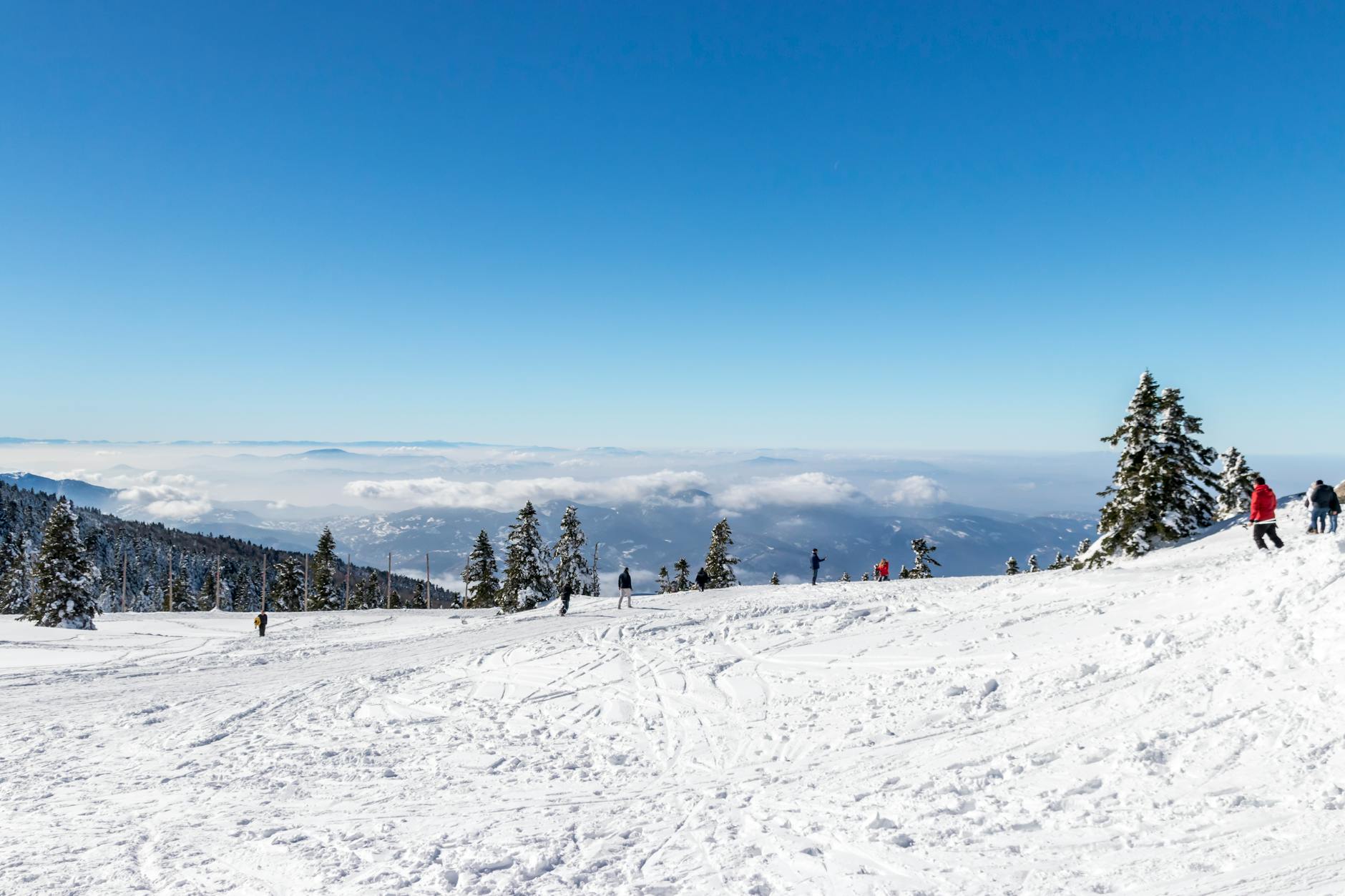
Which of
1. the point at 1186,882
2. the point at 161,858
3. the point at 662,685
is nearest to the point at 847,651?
the point at 662,685

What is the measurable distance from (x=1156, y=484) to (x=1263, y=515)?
316 inches

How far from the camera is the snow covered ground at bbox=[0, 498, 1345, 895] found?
258 inches

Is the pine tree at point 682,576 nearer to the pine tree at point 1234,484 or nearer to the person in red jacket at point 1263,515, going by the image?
the pine tree at point 1234,484

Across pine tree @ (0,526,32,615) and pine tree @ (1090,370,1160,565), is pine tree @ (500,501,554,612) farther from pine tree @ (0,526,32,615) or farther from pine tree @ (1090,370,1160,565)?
pine tree @ (0,526,32,615)

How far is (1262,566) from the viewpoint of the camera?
13.4 metres

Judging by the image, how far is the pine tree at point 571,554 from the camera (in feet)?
150

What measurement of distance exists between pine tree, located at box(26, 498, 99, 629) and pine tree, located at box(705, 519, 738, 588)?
3976 cm

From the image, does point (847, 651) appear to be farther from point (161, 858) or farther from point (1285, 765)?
point (161, 858)

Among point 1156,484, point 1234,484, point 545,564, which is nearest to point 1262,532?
point 1156,484

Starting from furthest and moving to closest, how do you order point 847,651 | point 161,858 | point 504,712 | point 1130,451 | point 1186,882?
point 1130,451 → point 847,651 → point 504,712 → point 161,858 → point 1186,882

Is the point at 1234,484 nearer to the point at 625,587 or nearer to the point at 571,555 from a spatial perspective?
the point at 625,587

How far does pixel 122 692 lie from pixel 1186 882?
834 inches

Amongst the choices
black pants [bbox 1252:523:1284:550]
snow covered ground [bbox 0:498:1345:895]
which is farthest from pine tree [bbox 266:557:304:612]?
black pants [bbox 1252:523:1284:550]

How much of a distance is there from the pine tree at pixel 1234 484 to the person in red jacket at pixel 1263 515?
1677 cm
